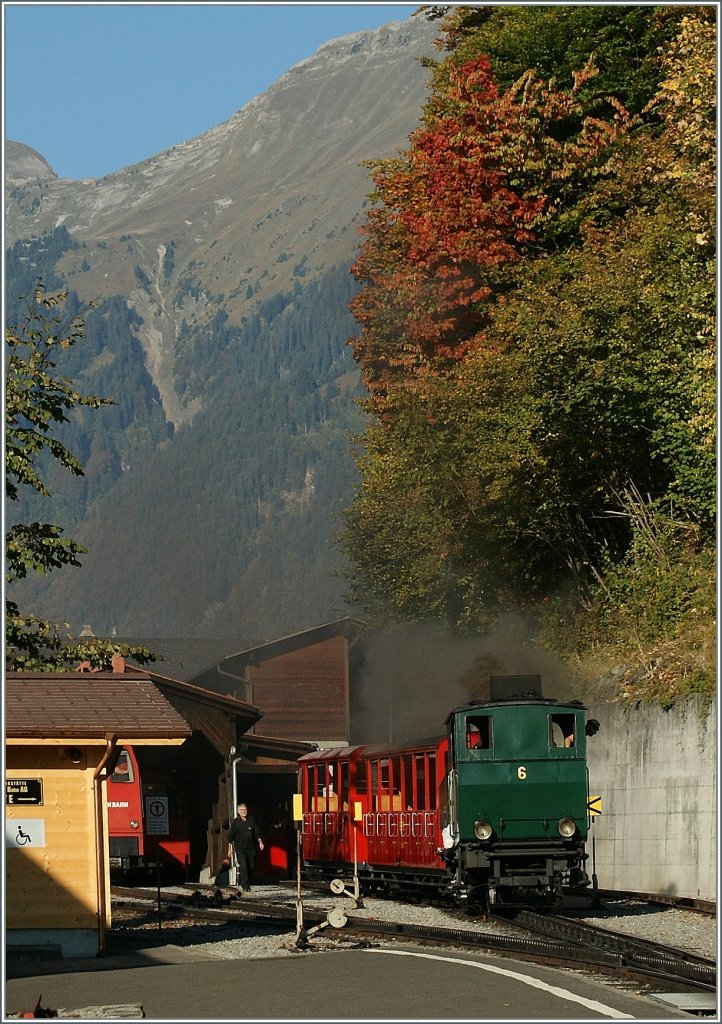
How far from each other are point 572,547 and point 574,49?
1300 centimetres

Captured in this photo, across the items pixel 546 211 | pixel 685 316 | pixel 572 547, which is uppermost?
pixel 546 211

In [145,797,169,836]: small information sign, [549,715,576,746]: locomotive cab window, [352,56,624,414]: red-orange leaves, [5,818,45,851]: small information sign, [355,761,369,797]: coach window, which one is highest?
[352,56,624,414]: red-orange leaves

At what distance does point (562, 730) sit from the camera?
25.2 m

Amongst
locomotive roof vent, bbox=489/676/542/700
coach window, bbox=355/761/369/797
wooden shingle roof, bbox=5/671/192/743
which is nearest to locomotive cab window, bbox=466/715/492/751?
locomotive roof vent, bbox=489/676/542/700

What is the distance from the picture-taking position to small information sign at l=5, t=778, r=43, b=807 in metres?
19.9

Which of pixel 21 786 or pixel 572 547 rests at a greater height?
pixel 572 547

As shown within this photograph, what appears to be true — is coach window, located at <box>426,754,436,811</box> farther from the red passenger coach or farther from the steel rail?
the steel rail

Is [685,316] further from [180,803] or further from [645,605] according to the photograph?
[180,803]

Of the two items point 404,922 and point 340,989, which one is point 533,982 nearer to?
point 340,989

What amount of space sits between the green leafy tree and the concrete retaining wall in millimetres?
8696

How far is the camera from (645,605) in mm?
32781

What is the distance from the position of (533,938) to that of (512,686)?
20.7 feet

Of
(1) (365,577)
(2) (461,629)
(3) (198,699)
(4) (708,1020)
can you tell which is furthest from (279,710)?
(4) (708,1020)

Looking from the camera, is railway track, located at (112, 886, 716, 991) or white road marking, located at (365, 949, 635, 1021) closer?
white road marking, located at (365, 949, 635, 1021)
